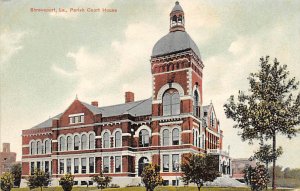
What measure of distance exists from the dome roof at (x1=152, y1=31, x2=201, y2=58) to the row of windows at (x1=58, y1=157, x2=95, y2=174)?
8155mm

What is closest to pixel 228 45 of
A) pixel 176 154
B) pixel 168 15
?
pixel 168 15

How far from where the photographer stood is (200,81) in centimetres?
2169

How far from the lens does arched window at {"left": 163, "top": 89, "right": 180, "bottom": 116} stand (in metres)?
22.0

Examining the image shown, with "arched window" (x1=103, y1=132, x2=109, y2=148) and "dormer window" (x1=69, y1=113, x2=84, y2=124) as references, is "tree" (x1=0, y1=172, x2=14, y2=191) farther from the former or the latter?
"dormer window" (x1=69, y1=113, x2=84, y2=124)

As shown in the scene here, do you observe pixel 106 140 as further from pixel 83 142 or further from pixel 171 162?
pixel 171 162

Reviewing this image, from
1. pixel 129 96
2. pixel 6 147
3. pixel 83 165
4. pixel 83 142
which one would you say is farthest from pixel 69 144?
pixel 129 96

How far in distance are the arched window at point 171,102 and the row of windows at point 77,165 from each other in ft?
19.2

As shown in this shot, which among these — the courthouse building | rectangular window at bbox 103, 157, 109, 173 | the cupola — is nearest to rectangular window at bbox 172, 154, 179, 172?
the courthouse building

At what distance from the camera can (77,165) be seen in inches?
1001

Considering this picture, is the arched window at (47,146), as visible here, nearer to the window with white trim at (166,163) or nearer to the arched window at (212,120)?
the window with white trim at (166,163)

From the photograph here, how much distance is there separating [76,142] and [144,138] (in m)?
4.69

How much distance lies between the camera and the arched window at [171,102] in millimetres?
22016

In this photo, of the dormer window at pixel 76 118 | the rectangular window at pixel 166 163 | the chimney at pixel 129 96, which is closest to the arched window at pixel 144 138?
the rectangular window at pixel 166 163

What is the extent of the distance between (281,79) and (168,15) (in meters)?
5.17
